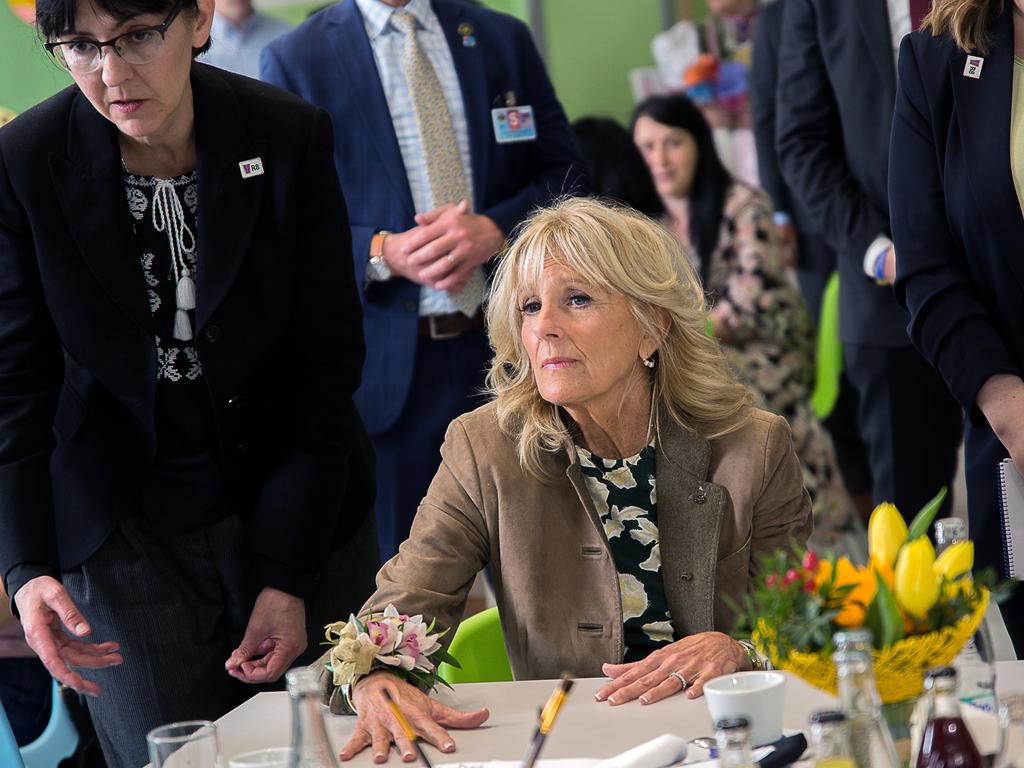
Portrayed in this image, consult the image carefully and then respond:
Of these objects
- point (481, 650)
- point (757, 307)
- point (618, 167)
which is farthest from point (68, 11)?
point (757, 307)

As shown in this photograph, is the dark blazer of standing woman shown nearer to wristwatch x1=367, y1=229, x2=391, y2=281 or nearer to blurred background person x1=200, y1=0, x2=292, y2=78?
wristwatch x1=367, y1=229, x2=391, y2=281

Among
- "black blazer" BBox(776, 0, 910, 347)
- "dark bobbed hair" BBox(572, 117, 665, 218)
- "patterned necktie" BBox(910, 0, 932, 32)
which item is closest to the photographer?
"patterned necktie" BBox(910, 0, 932, 32)

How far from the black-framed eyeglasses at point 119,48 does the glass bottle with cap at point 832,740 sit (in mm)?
1559

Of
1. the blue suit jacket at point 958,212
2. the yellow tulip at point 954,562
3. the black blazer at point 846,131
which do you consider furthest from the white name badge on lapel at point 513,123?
the yellow tulip at point 954,562

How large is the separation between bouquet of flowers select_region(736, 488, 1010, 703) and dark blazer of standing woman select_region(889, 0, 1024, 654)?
1069 millimetres

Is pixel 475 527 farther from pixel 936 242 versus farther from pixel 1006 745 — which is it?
pixel 1006 745

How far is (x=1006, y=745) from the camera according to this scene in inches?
59.9

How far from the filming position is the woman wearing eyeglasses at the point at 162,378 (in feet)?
7.95

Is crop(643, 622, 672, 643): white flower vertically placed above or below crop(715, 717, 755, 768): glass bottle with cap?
below

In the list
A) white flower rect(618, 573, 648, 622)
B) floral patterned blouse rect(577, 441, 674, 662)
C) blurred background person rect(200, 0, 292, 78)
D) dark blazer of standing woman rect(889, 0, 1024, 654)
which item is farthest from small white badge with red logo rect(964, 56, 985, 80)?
blurred background person rect(200, 0, 292, 78)

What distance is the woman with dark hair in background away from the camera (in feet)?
16.6

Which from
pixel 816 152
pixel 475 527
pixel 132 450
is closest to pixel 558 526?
pixel 475 527

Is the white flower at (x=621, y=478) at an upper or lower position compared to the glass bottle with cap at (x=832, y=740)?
lower

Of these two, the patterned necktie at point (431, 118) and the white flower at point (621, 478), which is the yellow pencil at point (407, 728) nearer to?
the white flower at point (621, 478)
